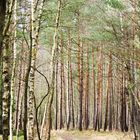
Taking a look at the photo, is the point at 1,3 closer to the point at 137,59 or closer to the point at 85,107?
the point at 137,59

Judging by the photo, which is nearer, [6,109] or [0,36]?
[0,36]

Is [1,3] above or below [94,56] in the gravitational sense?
below

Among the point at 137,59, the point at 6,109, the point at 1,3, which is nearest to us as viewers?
the point at 1,3

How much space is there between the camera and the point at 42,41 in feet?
110

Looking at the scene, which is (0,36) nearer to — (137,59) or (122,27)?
(137,59)

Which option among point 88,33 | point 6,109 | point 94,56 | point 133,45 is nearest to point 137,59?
point 133,45

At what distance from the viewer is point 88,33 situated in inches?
1198

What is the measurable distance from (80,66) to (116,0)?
16.2 metres

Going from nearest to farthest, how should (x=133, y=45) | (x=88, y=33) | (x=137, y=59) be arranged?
(x=137, y=59) < (x=133, y=45) < (x=88, y=33)

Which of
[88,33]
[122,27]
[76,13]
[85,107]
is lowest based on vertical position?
[85,107]

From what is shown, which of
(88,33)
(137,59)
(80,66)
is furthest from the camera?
(80,66)

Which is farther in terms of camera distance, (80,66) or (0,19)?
(80,66)

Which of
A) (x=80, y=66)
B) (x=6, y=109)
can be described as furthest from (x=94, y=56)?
(x=6, y=109)

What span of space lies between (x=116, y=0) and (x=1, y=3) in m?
14.0
